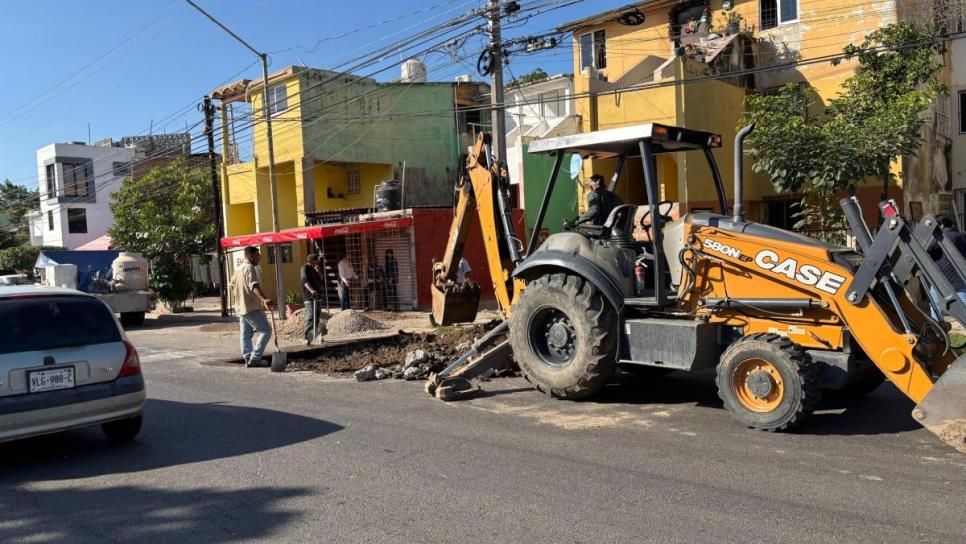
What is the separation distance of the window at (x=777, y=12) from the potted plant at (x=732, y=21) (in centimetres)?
69

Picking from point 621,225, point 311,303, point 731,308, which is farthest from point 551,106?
point 731,308

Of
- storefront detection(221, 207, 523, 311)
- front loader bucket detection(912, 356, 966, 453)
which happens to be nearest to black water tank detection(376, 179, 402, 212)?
storefront detection(221, 207, 523, 311)

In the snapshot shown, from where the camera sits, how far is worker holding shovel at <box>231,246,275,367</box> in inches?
427

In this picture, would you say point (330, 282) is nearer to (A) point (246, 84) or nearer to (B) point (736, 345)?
(A) point (246, 84)

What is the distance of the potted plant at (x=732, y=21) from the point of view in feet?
75.2

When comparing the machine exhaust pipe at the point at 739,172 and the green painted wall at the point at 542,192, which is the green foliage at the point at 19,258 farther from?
the machine exhaust pipe at the point at 739,172

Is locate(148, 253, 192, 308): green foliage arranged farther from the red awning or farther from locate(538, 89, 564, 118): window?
locate(538, 89, 564, 118): window

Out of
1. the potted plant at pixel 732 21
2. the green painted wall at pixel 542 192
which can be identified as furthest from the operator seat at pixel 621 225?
the potted plant at pixel 732 21

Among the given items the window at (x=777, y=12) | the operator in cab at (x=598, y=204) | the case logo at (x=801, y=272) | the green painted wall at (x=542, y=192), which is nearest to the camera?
the case logo at (x=801, y=272)

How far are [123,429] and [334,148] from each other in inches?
805

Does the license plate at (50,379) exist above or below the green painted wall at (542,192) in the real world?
below

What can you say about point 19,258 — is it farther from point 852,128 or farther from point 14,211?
point 852,128

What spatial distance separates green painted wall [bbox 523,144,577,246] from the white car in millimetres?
17065

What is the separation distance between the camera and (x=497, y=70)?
52.9 ft
